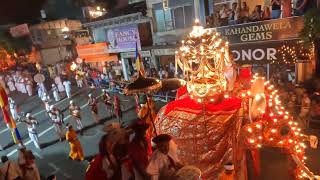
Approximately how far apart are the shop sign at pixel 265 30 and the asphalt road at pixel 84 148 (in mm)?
5695

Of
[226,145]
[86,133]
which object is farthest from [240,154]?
[86,133]

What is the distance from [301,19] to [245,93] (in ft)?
28.2

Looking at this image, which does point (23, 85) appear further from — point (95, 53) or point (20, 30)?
point (20, 30)

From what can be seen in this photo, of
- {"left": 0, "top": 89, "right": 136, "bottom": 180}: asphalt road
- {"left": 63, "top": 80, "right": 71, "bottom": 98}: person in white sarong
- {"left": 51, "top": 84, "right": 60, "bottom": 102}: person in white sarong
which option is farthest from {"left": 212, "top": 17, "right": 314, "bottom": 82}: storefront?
{"left": 51, "top": 84, "right": 60, "bottom": 102}: person in white sarong

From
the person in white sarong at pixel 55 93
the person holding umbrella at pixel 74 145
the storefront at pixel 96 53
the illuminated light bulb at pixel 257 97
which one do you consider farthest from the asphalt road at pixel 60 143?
the illuminated light bulb at pixel 257 97

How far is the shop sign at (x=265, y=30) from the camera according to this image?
44.3 feet

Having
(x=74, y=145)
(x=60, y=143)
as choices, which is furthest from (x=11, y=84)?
(x=74, y=145)

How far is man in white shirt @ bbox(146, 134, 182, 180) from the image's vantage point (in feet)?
13.5

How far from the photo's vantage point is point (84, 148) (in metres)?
12.1

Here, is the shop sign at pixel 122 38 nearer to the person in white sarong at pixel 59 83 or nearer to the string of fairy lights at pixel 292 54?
the person in white sarong at pixel 59 83

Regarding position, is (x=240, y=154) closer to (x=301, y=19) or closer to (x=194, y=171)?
(x=194, y=171)

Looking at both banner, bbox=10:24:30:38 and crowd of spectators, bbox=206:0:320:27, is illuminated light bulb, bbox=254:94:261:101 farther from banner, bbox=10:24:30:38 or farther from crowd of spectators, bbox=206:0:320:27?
banner, bbox=10:24:30:38

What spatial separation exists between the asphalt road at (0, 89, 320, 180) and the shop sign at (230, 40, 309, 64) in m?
5.30

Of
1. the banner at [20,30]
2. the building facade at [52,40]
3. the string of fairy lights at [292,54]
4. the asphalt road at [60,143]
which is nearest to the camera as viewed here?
the asphalt road at [60,143]
